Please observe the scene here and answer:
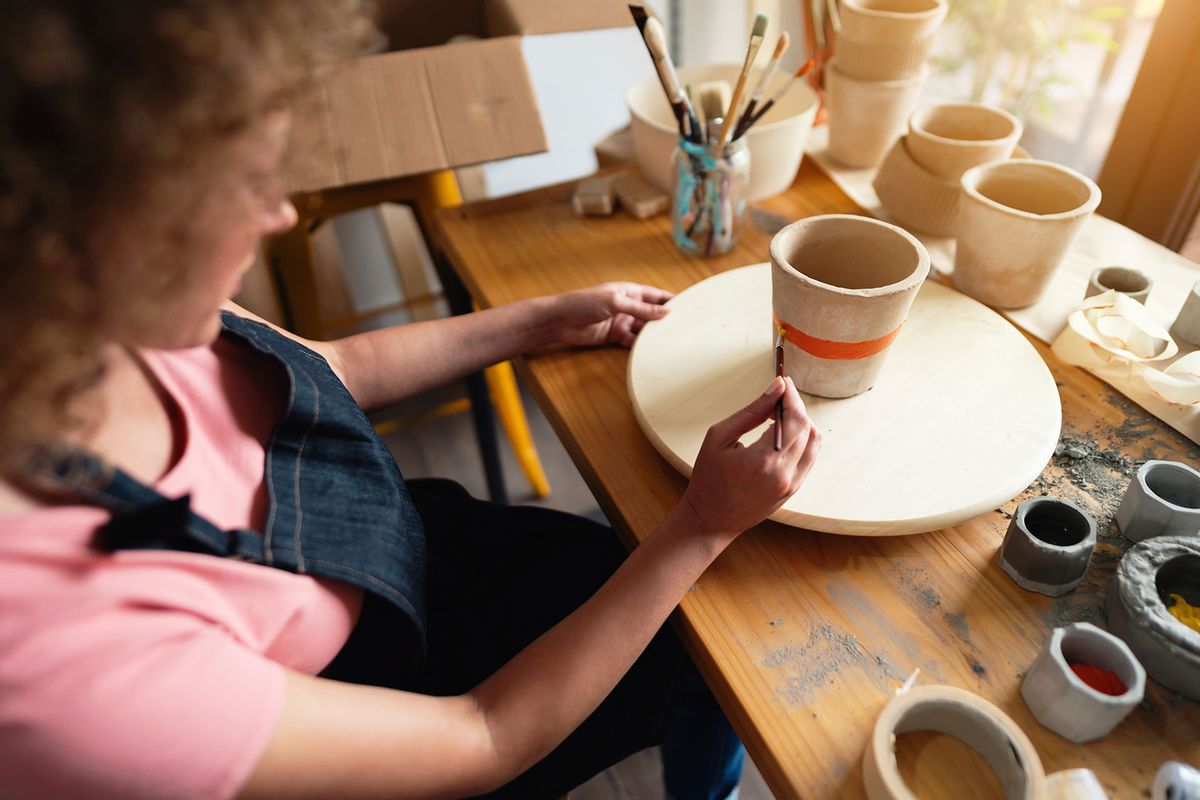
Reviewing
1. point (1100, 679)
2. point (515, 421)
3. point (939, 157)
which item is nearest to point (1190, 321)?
point (939, 157)

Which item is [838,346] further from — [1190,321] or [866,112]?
[866,112]

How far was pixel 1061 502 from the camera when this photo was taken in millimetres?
604

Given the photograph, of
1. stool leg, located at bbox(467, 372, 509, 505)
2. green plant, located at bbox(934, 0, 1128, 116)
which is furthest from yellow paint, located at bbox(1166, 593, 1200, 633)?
green plant, located at bbox(934, 0, 1128, 116)

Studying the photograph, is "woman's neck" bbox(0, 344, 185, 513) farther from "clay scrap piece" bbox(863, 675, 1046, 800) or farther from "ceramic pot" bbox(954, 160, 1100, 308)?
"ceramic pot" bbox(954, 160, 1100, 308)

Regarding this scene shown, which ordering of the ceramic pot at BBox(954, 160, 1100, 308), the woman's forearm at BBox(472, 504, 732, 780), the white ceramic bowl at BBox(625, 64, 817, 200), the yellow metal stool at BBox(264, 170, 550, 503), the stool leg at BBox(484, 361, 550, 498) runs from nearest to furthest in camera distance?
1. the woman's forearm at BBox(472, 504, 732, 780)
2. the ceramic pot at BBox(954, 160, 1100, 308)
3. the white ceramic bowl at BBox(625, 64, 817, 200)
4. the yellow metal stool at BBox(264, 170, 550, 503)
5. the stool leg at BBox(484, 361, 550, 498)

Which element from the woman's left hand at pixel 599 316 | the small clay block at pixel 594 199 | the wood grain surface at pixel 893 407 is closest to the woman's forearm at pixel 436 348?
the woman's left hand at pixel 599 316

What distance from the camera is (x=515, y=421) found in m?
1.63

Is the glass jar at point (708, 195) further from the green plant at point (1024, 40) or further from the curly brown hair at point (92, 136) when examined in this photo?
the green plant at point (1024, 40)

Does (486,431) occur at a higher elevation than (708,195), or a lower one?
lower

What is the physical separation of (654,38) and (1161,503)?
2.07 feet

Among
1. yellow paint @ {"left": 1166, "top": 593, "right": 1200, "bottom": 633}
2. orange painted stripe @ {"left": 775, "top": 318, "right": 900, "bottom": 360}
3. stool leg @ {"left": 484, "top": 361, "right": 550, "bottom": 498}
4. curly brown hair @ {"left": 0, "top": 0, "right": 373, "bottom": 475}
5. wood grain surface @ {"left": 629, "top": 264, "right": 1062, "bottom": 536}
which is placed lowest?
stool leg @ {"left": 484, "top": 361, "right": 550, "bottom": 498}

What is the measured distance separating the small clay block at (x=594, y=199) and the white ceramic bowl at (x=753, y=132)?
7cm

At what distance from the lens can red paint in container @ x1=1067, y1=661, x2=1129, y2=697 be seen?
501 mm

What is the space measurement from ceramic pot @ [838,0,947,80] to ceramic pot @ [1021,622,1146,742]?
76 centimetres
